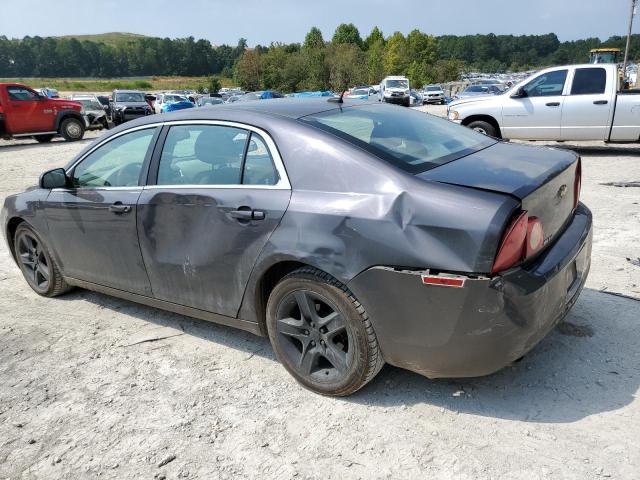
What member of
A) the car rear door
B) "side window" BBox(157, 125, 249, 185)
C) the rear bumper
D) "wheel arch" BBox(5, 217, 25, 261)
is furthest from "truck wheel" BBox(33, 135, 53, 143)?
the rear bumper

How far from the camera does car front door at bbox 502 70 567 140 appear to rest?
36.3 ft

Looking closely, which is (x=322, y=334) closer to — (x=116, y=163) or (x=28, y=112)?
(x=116, y=163)

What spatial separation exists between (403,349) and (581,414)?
3.08 feet

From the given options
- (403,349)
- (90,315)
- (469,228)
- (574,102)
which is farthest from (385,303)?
(574,102)

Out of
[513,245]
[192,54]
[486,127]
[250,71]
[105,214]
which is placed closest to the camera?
[513,245]

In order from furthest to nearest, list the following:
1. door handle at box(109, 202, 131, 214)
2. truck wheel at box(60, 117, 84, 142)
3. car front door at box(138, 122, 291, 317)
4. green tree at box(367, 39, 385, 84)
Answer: green tree at box(367, 39, 385, 84)
truck wheel at box(60, 117, 84, 142)
door handle at box(109, 202, 131, 214)
car front door at box(138, 122, 291, 317)

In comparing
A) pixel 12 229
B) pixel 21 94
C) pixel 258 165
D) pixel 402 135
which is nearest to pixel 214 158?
pixel 258 165

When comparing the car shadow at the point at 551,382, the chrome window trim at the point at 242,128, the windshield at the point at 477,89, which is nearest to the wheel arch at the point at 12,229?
the chrome window trim at the point at 242,128

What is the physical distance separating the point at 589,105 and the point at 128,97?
22.5m

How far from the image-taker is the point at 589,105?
10.8m

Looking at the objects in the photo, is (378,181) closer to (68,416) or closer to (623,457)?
(623,457)

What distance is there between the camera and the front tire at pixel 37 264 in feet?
14.8

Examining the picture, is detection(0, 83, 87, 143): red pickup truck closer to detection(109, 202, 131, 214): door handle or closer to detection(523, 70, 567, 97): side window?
detection(523, 70, 567, 97): side window

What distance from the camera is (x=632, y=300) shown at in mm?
3955
